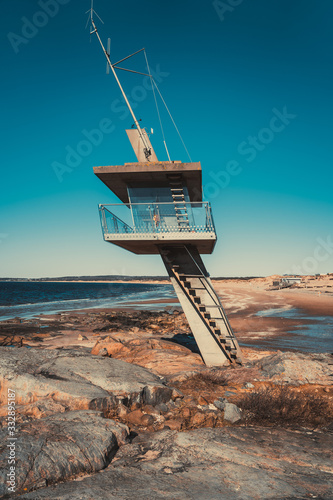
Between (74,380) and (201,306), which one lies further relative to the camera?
(201,306)

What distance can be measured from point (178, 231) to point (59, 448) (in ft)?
30.3

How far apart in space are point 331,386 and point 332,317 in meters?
23.5

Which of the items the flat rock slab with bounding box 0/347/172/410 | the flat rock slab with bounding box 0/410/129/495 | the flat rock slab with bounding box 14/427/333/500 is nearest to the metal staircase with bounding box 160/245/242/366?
the flat rock slab with bounding box 0/347/172/410

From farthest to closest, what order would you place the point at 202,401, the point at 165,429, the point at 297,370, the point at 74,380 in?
the point at 297,370
the point at 202,401
the point at 74,380
the point at 165,429

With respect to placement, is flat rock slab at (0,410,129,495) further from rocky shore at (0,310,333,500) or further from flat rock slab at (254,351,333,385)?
flat rock slab at (254,351,333,385)

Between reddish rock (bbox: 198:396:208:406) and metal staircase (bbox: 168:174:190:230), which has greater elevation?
metal staircase (bbox: 168:174:190:230)

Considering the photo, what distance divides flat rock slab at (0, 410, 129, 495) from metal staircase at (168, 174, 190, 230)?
28.0 ft

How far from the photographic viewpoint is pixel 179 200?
43.7 feet

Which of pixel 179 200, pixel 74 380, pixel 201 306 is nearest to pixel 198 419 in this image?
pixel 74 380

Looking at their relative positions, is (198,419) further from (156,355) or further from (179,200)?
(179,200)

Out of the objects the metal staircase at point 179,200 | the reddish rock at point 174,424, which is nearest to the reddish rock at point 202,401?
the reddish rock at point 174,424

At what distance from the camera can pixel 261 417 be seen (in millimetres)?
7590

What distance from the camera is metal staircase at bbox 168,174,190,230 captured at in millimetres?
12977

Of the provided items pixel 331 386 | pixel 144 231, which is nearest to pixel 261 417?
pixel 331 386
